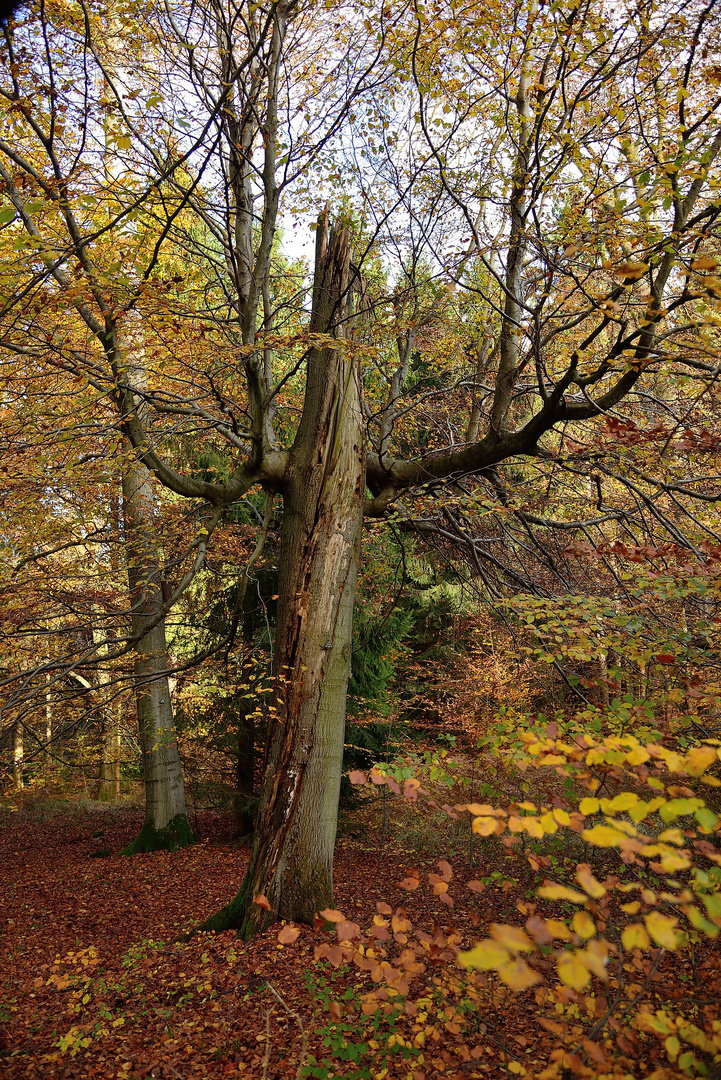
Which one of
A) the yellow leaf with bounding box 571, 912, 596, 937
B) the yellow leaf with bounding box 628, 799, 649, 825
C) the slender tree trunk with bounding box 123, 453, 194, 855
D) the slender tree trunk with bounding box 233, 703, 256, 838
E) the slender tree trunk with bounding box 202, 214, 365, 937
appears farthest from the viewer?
the slender tree trunk with bounding box 233, 703, 256, 838

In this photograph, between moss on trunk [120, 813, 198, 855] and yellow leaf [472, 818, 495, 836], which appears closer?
yellow leaf [472, 818, 495, 836]

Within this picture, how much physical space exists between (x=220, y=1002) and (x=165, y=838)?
5338 millimetres

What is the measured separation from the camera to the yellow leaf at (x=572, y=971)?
3.99 feet

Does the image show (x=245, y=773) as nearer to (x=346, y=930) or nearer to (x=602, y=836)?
(x=346, y=930)

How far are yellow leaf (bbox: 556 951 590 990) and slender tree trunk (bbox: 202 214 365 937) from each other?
3021 millimetres

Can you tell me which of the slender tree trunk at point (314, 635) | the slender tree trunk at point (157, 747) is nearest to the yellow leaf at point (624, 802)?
the slender tree trunk at point (314, 635)

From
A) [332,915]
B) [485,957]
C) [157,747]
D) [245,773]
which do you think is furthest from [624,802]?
[245,773]

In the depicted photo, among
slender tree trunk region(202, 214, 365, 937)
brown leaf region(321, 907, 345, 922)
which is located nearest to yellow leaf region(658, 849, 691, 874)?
brown leaf region(321, 907, 345, 922)

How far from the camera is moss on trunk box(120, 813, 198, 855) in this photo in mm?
8250

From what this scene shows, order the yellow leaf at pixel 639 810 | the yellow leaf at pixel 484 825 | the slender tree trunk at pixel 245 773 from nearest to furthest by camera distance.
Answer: the yellow leaf at pixel 639 810 < the yellow leaf at pixel 484 825 < the slender tree trunk at pixel 245 773

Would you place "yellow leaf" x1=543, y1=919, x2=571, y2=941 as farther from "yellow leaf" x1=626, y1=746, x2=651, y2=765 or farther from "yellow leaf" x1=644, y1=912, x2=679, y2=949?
"yellow leaf" x1=626, y1=746, x2=651, y2=765

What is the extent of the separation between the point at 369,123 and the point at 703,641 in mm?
4812

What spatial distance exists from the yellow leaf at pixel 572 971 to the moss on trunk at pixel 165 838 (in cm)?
823

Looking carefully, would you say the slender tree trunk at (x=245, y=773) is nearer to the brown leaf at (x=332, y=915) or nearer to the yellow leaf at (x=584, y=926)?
the brown leaf at (x=332, y=915)
